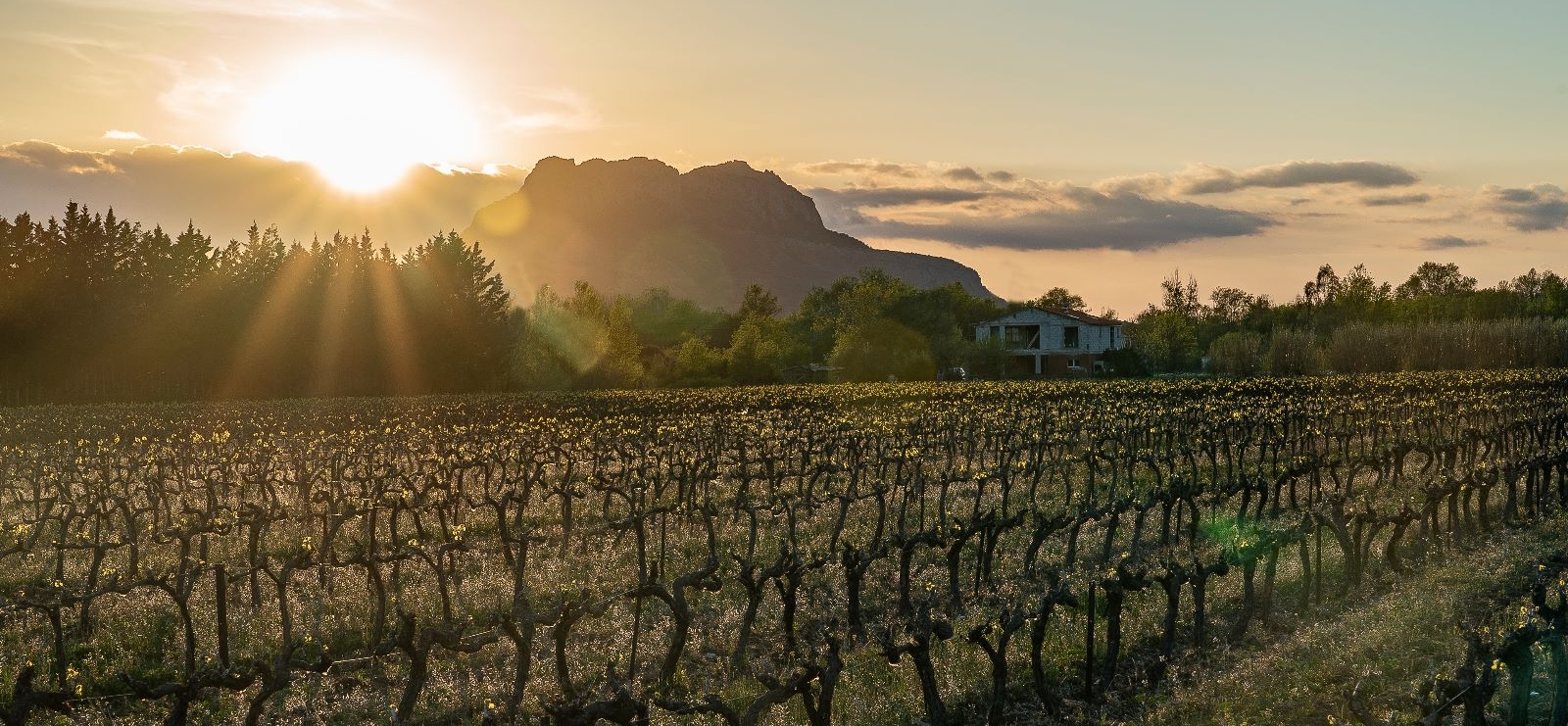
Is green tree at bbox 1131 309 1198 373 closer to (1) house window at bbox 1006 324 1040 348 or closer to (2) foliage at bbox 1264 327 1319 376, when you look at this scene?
(1) house window at bbox 1006 324 1040 348

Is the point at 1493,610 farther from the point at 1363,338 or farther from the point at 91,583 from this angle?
the point at 1363,338

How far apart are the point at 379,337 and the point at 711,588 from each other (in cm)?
7585

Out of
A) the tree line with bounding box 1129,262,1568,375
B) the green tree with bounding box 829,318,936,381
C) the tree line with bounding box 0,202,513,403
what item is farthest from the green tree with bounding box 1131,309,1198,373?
the tree line with bounding box 0,202,513,403

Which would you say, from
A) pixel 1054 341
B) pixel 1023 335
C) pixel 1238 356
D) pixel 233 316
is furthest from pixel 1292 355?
pixel 233 316

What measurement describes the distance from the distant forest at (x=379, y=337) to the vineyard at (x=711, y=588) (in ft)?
152

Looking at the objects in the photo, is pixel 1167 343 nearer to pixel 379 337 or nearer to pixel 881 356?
pixel 881 356

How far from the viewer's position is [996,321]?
387 feet

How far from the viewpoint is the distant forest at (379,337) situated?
74875mm

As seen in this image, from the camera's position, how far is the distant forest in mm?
74875

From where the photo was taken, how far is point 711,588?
43.9 ft

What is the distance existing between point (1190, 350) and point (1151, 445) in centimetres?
8948

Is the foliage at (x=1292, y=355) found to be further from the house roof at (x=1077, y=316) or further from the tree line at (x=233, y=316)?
the tree line at (x=233, y=316)

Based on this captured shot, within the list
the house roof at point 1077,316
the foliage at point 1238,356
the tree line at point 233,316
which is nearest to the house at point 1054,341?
the house roof at point 1077,316

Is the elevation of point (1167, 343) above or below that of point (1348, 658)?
above
